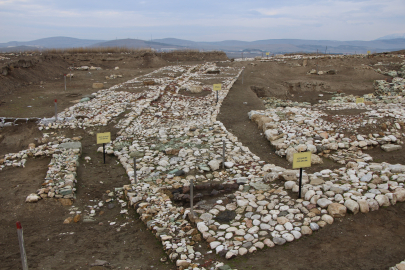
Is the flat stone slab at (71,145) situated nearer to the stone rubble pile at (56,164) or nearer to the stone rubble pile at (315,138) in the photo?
the stone rubble pile at (56,164)

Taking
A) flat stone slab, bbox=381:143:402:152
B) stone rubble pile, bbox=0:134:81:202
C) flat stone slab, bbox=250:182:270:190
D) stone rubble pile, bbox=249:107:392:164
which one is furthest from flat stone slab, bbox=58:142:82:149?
A: flat stone slab, bbox=381:143:402:152

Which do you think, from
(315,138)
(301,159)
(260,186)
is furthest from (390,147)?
(260,186)

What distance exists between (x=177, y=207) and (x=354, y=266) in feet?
10.8

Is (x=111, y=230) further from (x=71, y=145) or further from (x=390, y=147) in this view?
(x=390, y=147)

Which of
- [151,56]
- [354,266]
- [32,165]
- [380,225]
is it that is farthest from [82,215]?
[151,56]

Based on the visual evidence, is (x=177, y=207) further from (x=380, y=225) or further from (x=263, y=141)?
(x=263, y=141)

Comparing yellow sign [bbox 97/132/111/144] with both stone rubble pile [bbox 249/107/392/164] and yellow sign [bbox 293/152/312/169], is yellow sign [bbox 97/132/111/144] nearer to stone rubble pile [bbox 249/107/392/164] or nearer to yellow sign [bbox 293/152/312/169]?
stone rubble pile [bbox 249/107/392/164]

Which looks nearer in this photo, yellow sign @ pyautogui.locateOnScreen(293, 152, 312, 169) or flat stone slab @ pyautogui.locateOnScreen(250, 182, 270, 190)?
yellow sign @ pyautogui.locateOnScreen(293, 152, 312, 169)

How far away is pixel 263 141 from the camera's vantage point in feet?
30.6

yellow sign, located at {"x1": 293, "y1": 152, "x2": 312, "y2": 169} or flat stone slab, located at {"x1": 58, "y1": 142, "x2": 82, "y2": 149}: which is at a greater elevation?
yellow sign, located at {"x1": 293, "y1": 152, "x2": 312, "y2": 169}

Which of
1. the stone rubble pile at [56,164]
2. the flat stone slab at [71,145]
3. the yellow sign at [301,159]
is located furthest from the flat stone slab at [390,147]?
the flat stone slab at [71,145]

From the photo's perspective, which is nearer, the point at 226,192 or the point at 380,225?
the point at 380,225

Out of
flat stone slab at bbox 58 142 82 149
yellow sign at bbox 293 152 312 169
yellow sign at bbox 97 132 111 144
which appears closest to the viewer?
yellow sign at bbox 293 152 312 169

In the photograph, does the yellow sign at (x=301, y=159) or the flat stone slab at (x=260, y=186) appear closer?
the yellow sign at (x=301, y=159)
